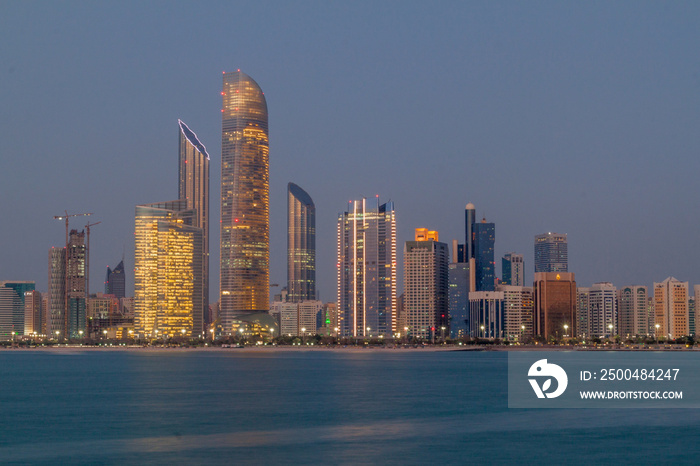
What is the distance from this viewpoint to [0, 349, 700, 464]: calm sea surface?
192 feet

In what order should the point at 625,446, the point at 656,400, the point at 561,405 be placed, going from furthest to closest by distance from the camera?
1. the point at 656,400
2. the point at 561,405
3. the point at 625,446

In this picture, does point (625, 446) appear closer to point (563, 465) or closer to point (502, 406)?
point (563, 465)

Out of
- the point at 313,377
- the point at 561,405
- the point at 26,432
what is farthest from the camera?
the point at 313,377

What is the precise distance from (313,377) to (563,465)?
290 ft

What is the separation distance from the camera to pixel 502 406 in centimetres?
9044

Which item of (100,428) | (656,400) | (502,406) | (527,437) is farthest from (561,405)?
(100,428)

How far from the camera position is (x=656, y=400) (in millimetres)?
95000

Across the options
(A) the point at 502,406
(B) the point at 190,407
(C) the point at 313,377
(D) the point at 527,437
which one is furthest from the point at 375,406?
(C) the point at 313,377

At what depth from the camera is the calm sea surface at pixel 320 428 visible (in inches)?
2302

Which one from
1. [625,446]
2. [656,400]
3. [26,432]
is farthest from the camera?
[656,400]

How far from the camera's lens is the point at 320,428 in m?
72.0

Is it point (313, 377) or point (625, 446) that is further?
point (313, 377)

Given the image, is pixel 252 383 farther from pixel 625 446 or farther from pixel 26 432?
pixel 625 446

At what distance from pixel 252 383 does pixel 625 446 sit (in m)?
70.3
